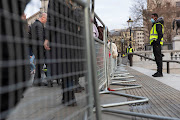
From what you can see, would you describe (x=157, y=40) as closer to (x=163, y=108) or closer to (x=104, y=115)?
(x=163, y=108)

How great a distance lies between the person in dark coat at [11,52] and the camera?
1254 mm

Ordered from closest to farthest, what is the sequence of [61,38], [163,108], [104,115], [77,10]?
[61,38]
[77,10]
[104,115]
[163,108]

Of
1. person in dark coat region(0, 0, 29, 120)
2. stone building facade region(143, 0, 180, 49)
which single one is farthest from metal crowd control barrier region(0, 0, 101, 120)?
stone building facade region(143, 0, 180, 49)

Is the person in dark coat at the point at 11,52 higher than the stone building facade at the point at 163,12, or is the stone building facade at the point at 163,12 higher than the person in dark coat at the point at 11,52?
the stone building facade at the point at 163,12

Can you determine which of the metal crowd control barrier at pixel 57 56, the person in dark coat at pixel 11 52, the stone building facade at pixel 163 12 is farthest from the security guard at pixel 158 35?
the stone building facade at pixel 163 12

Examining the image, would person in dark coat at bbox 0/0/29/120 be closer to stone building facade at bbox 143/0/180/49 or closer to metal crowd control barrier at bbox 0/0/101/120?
metal crowd control barrier at bbox 0/0/101/120

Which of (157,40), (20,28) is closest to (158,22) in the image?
(157,40)

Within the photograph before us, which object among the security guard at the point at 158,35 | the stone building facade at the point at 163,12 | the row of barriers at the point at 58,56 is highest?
the stone building facade at the point at 163,12

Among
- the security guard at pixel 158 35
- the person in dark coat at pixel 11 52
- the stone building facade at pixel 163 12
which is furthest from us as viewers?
the stone building facade at pixel 163 12

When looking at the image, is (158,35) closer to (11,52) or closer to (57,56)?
A: (57,56)

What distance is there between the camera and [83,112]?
2029 mm

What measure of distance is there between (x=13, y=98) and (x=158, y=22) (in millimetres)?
6889

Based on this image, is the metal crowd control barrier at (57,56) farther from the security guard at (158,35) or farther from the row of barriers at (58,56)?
the security guard at (158,35)

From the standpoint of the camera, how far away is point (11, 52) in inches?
52.5
